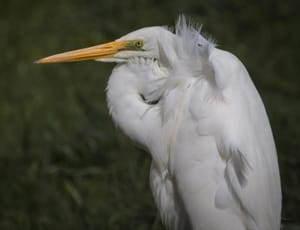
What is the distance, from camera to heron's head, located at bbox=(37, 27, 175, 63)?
2783 mm

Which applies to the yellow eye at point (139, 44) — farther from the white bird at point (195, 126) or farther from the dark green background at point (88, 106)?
the dark green background at point (88, 106)

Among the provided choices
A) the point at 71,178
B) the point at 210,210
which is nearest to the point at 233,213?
the point at 210,210

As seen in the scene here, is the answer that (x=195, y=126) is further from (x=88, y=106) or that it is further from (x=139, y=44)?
(x=88, y=106)

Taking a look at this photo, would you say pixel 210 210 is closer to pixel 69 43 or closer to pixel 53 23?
pixel 69 43

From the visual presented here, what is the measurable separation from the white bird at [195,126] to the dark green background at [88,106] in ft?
2.87

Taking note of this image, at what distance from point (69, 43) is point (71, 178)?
184cm

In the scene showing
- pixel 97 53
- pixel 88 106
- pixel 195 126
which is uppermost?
pixel 97 53

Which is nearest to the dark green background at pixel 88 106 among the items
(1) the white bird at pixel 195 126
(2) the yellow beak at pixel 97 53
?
(1) the white bird at pixel 195 126

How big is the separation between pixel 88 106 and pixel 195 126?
2.25 meters

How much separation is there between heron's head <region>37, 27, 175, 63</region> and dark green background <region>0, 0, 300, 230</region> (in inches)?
41.1

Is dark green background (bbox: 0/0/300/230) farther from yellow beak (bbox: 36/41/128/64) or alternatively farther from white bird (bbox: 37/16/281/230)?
yellow beak (bbox: 36/41/128/64)

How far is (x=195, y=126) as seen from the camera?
2633mm

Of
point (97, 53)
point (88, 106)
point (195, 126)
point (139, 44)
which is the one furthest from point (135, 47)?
point (88, 106)

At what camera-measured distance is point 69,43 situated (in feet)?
18.7
